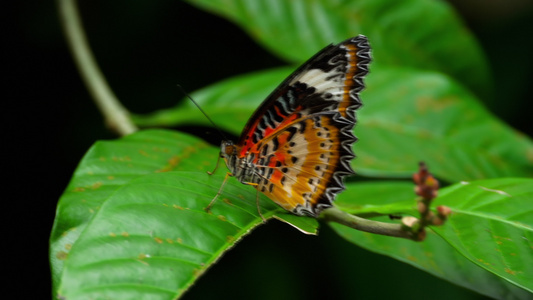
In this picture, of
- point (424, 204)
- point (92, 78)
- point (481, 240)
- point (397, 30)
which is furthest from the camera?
point (397, 30)

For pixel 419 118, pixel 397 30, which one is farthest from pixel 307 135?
pixel 397 30

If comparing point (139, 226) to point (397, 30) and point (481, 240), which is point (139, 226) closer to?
point (481, 240)

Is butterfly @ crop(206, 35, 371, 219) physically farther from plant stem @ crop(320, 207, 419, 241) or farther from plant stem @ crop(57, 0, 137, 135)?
plant stem @ crop(57, 0, 137, 135)

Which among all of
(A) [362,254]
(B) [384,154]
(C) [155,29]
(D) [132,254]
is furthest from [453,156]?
(C) [155,29]

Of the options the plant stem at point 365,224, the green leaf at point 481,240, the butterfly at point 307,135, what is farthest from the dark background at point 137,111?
the plant stem at point 365,224

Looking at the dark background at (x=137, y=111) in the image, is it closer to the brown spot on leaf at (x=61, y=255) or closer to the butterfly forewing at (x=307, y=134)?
the butterfly forewing at (x=307, y=134)

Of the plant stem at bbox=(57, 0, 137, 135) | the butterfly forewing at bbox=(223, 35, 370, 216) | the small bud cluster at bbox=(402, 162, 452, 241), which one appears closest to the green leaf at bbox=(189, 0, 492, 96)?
the plant stem at bbox=(57, 0, 137, 135)
